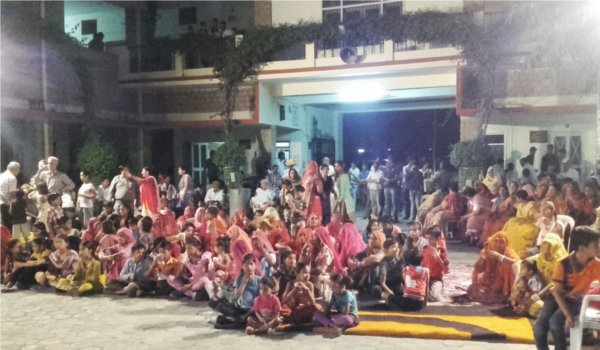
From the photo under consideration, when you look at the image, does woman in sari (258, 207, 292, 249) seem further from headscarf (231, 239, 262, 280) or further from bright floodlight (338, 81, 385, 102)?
bright floodlight (338, 81, 385, 102)

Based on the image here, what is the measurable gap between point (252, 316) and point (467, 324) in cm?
238

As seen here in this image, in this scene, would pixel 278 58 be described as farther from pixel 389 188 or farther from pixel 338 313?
pixel 338 313

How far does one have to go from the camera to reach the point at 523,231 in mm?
7574

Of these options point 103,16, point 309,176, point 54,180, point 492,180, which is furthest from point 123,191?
point 103,16

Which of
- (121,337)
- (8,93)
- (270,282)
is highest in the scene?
(8,93)

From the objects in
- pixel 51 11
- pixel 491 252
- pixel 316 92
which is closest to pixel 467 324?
pixel 491 252

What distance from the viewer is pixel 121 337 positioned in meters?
6.05

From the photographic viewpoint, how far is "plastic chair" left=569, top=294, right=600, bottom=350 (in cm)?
425

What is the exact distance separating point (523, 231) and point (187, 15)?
15455mm

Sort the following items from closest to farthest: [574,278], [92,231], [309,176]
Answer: [574,278], [92,231], [309,176]

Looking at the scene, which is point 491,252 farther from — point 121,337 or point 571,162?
point 571,162

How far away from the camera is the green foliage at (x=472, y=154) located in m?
12.3

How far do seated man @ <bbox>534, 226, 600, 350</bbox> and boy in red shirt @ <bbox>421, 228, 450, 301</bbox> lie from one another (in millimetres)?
2342

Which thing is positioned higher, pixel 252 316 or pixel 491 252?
pixel 491 252
